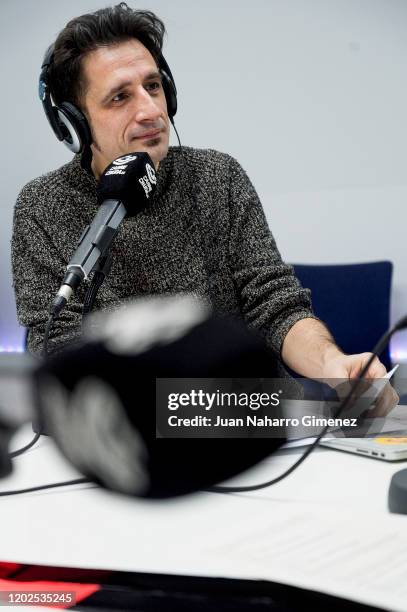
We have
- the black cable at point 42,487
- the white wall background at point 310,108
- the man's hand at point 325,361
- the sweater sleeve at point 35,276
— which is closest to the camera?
the black cable at point 42,487

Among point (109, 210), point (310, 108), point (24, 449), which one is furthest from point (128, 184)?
point (310, 108)

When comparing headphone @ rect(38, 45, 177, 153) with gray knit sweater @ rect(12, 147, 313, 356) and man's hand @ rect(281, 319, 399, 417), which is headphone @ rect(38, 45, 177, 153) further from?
man's hand @ rect(281, 319, 399, 417)

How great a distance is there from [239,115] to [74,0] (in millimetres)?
902

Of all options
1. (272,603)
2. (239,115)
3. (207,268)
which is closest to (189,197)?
(207,268)

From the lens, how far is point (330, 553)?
0.41 meters

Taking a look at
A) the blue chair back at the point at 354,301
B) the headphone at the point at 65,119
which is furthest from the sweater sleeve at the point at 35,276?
the blue chair back at the point at 354,301

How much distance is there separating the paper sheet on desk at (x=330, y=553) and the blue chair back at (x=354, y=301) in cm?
167

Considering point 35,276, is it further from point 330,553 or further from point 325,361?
point 330,553

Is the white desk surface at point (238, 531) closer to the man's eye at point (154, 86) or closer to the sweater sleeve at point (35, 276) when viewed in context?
the sweater sleeve at point (35, 276)

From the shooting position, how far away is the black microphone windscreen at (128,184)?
2.30 ft

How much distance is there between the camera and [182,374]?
0.45 metres

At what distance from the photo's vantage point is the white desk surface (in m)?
0.39

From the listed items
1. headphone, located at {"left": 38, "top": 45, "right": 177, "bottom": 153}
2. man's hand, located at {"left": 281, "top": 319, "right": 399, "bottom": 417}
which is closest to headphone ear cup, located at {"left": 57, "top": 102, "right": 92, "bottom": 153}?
headphone, located at {"left": 38, "top": 45, "right": 177, "bottom": 153}

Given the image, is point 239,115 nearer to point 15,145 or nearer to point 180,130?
point 180,130
